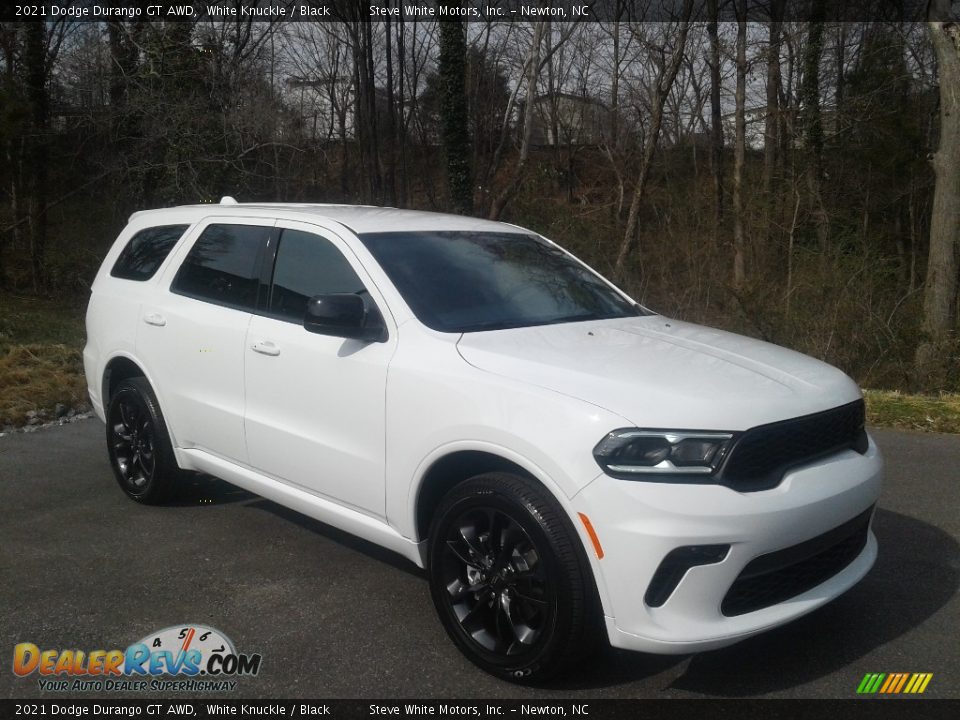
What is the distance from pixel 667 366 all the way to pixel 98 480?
462cm

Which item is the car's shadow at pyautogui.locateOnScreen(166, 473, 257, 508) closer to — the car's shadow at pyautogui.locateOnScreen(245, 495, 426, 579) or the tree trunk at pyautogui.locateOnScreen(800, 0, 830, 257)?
the car's shadow at pyautogui.locateOnScreen(245, 495, 426, 579)

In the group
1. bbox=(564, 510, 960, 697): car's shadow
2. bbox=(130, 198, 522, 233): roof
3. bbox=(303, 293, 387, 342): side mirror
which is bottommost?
bbox=(564, 510, 960, 697): car's shadow

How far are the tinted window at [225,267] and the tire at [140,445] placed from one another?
75cm

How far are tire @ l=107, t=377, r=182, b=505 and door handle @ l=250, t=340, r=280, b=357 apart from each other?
1.21 meters

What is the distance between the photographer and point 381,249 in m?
4.70

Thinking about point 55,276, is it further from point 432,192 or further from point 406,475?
point 406,475

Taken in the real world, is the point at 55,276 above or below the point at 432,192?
below

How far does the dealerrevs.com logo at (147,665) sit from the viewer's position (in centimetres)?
375

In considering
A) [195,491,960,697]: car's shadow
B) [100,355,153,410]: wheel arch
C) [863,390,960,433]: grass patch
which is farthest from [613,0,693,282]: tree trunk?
[195,491,960,697]: car's shadow

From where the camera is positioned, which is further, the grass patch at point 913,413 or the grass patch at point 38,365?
the grass patch at point 38,365

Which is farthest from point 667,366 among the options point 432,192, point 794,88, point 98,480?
point 432,192

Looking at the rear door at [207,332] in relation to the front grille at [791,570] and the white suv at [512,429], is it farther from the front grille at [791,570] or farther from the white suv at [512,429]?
the front grille at [791,570]

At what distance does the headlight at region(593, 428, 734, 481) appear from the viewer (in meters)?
3.34

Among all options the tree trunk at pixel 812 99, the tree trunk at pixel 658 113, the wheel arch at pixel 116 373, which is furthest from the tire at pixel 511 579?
the tree trunk at pixel 812 99
